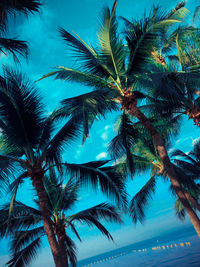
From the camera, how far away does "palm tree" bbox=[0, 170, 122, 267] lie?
9633 mm

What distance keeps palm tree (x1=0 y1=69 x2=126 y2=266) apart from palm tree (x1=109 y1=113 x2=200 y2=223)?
7.64 ft

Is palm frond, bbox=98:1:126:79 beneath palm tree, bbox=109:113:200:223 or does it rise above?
above

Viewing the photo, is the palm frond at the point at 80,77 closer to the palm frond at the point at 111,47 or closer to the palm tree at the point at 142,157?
the palm frond at the point at 111,47

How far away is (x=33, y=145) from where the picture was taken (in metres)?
7.92

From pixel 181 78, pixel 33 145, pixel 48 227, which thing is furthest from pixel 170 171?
pixel 33 145

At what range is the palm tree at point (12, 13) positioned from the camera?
181 inches

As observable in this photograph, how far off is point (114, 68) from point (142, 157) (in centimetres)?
780

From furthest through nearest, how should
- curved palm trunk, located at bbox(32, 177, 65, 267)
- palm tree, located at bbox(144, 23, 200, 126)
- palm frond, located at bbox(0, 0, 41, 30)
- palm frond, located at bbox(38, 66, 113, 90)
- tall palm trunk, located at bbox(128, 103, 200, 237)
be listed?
1. palm frond, located at bbox(38, 66, 113, 90)
2. palm tree, located at bbox(144, 23, 200, 126)
3. tall palm trunk, located at bbox(128, 103, 200, 237)
4. curved palm trunk, located at bbox(32, 177, 65, 267)
5. palm frond, located at bbox(0, 0, 41, 30)

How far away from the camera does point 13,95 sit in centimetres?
718

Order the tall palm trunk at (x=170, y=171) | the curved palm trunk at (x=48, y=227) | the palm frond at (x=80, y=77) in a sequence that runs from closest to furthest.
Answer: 1. the curved palm trunk at (x=48, y=227)
2. the tall palm trunk at (x=170, y=171)
3. the palm frond at (x=80, y=77)

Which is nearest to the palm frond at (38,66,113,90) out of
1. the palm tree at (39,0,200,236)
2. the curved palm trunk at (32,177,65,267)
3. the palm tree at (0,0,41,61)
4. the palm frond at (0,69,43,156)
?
the palm tree at (39,0,200,236)

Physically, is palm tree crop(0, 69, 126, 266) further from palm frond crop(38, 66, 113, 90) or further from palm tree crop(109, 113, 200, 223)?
palm tree crop(109, 113, 200, 223)

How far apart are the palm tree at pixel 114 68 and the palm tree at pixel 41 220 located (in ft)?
14.5

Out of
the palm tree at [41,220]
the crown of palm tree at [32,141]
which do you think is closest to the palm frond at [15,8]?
the crown of palm tree at [32,141]
